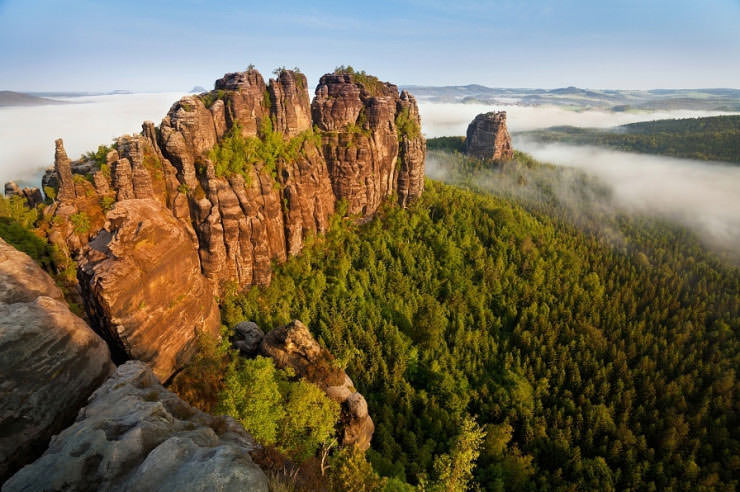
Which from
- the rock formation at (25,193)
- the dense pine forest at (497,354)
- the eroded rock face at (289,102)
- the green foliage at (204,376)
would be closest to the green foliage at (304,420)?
the dense pine forest at (497,354)

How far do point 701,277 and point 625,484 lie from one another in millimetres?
78012

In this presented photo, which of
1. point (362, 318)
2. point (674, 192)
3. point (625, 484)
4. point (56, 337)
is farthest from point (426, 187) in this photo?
point (674, 192)

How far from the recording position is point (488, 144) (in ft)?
556

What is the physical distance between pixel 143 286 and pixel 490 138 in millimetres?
169983

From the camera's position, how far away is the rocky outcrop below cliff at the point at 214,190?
31.0m

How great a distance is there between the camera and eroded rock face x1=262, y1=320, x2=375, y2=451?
3812 cm

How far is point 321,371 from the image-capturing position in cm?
3828

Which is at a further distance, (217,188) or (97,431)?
(217,188)

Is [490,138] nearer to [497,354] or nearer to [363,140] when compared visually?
[363,140]

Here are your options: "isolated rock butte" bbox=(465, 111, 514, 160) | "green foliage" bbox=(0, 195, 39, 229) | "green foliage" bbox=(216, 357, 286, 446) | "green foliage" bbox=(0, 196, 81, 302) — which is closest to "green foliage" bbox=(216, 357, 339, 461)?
"green foliage" bbox=(216, 357, 286, 446)

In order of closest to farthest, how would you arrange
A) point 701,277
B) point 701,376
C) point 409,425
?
point 409,425, point 701,376, point 701,277

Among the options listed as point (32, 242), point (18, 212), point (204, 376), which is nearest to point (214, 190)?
point (18, 212)

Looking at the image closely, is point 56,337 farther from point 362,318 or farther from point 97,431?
point 362,318

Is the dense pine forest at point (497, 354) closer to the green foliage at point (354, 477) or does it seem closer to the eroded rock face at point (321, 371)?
the green foliage at point (354, 477)
